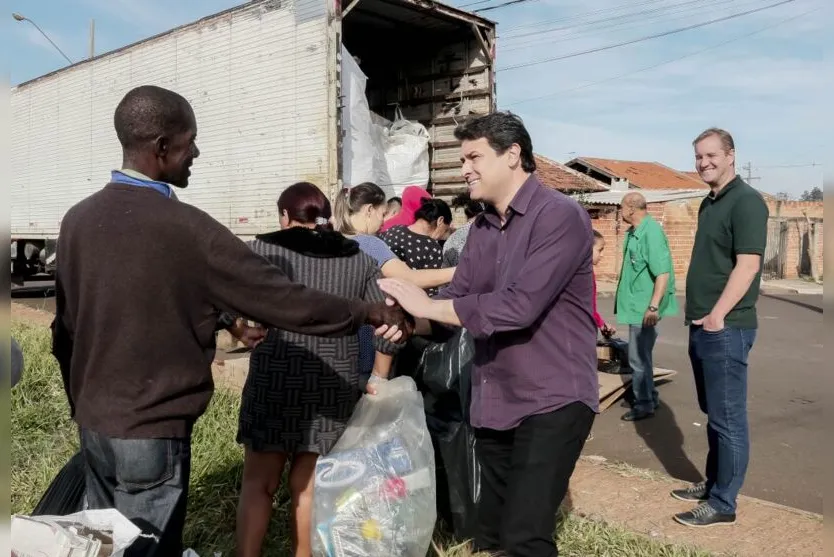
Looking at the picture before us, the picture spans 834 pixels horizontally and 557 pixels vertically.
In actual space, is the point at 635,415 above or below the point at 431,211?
below

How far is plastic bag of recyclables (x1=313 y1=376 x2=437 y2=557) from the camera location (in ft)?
9.11

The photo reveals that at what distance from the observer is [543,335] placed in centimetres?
253

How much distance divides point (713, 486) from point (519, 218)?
77.1 inches

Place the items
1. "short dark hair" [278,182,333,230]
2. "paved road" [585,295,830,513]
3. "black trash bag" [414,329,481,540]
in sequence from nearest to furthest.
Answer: "short dark hair" [278,182,333,230], "black trash bag" [414,329,481,540], "paved road" [585,295,830,513]

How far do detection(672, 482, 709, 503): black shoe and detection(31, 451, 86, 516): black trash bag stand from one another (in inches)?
118

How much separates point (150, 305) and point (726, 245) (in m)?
2.78

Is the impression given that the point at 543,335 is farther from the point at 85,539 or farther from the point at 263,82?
the point at 263,82

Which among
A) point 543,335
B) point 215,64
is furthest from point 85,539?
point 215,64

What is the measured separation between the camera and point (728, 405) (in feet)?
11.5

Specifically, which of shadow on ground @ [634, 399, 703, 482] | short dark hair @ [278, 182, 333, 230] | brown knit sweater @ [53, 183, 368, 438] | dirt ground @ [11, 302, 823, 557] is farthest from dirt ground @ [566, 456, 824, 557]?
brown knit sweater @ [53, 183, 368, 438]

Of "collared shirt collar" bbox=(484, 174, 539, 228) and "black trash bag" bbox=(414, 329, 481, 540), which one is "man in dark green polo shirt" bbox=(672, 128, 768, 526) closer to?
"black trash bag" bbox=(414, 329, 481, 540)

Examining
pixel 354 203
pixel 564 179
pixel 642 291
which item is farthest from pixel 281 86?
pixel 564 179

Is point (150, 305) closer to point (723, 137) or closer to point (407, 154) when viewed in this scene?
point (723, 137)

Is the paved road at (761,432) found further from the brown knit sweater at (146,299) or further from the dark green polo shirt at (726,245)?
the brown knit sweater at (146,299)
